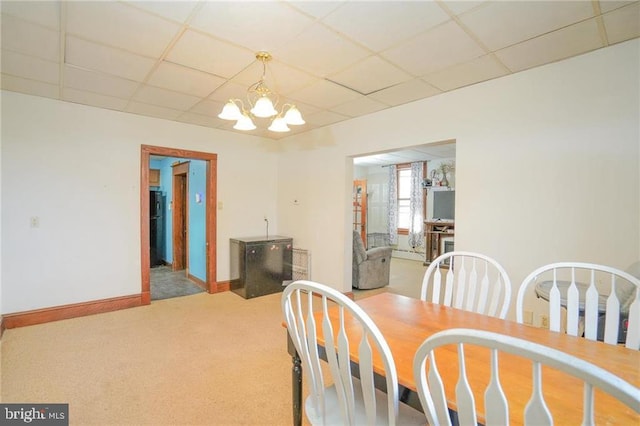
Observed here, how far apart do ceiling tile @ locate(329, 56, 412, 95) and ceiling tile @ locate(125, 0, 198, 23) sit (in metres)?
1.26

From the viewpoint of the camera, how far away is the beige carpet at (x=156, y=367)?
1.92 m

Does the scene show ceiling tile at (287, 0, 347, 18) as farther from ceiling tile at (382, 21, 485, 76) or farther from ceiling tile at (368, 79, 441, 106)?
ceiling tile at (368, 79, 441, 106)

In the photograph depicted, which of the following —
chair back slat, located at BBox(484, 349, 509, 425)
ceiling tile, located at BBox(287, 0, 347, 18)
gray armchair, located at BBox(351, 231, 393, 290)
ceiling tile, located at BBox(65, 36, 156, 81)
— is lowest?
gray armchair, located at BBox(351, 231, 393, 290)

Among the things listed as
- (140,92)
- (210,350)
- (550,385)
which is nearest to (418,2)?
(550,385)

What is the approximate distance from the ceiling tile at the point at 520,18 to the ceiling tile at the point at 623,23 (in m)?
0.15

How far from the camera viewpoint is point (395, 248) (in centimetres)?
798

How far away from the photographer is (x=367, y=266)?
4781mm

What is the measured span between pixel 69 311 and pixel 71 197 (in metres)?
1.28

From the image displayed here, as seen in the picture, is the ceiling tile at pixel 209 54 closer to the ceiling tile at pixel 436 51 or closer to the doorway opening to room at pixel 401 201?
the ceiling tile at pixel 436 51

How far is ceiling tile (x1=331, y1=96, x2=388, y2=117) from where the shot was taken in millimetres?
3355

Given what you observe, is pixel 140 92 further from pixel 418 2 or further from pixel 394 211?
pixel 394 211

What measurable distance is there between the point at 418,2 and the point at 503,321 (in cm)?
179

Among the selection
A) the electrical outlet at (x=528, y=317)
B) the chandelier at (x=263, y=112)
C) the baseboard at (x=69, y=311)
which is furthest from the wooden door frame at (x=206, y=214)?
the electrical outlet at (x=528, y=317)

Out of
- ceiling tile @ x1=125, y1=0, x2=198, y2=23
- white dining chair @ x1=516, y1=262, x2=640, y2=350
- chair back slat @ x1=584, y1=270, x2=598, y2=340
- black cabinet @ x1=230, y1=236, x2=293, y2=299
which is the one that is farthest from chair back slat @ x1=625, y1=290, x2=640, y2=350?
black cabinet @ x1=230, y1=236, x2=293, y2=299
